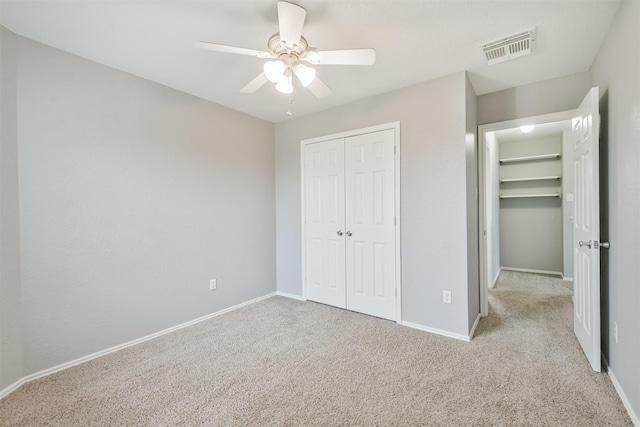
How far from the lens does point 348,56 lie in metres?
1.72

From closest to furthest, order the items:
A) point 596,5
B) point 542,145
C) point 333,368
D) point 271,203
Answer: point 596,5, point 333,368, point 271,203, point 542,145

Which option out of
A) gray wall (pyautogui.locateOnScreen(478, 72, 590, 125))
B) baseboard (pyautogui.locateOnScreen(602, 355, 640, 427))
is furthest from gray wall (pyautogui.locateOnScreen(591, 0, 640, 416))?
gray wall (pyautogui.locateOnScreen(478, 72, 590, 125))

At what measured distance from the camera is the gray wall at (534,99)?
257 cm

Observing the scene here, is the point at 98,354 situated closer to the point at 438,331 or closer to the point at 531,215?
the point at 438,331

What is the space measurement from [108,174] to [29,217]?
58cm

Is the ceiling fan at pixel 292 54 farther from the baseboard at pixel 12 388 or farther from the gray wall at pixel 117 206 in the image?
the baseboard at pixel 12 388

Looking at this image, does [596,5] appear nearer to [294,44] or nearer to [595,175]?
[595,175]

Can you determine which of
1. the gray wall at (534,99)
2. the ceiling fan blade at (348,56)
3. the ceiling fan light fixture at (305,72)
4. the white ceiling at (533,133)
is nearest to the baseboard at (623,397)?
the gray wall at (534,99)

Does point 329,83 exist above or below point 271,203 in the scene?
above

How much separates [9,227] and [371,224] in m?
2.90

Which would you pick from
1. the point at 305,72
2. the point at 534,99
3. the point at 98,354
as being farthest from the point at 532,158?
the point at 98,354

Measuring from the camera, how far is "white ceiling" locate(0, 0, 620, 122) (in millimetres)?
1698

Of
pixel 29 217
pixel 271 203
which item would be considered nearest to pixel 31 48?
pixel 29 217

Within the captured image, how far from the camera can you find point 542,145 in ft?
16.4
